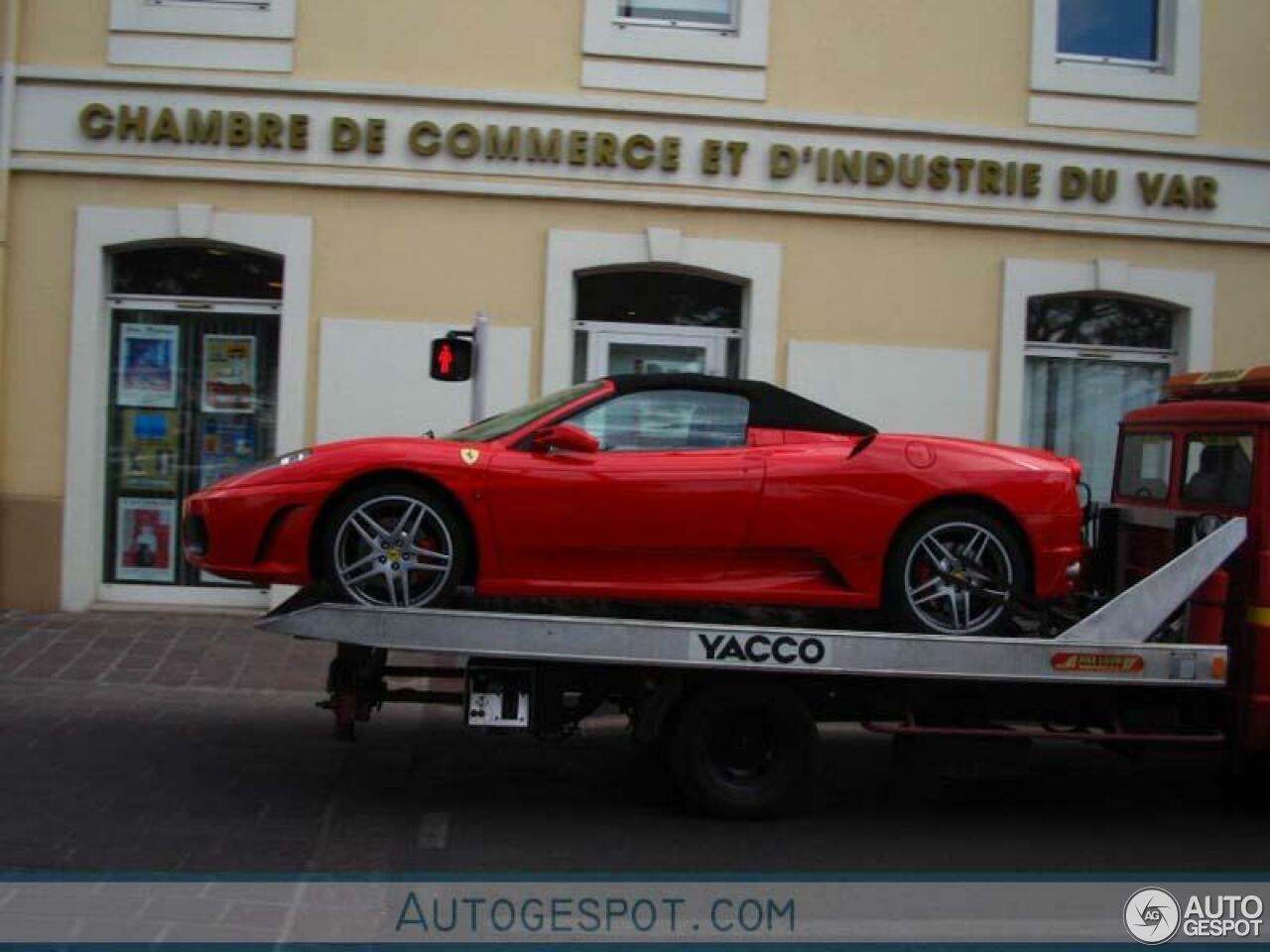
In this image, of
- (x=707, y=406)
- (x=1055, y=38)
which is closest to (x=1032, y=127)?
(x=1055, y=38)

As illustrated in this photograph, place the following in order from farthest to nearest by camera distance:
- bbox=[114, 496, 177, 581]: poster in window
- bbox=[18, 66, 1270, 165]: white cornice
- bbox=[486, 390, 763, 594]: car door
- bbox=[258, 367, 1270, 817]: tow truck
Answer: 1. bbox=[114, 496, 177, 581]: poster in window
2. bbox=[18, 66, 1270, 165]: white cornice
3. bbox=[486, 390, 763, 594]: car door
4. bbox=[258, 367, 1270, 817]: tow truck

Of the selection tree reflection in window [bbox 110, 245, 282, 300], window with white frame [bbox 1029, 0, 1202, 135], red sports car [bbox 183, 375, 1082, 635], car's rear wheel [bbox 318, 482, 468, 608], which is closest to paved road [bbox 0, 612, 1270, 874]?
red sports car [bbox 183, 375, 1082, 635]

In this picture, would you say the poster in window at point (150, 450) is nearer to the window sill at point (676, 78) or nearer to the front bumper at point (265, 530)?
the window sill at point (676, 78)

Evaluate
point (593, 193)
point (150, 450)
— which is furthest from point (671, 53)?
point (150, 450)

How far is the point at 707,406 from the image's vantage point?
639 cm

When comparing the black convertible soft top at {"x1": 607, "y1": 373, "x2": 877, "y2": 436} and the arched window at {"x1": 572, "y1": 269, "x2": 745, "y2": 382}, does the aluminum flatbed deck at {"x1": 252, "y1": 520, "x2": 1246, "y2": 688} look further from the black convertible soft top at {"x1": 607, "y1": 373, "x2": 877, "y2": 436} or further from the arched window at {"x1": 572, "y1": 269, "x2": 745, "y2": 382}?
the arched window at {"x1": 572, "y1": 269, "x2": 745, "y2": 382}

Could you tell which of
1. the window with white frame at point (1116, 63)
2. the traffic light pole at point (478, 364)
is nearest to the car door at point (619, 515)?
the traffic light pole at point (478, 364)

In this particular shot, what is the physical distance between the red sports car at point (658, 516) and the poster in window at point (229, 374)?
5.16 metres

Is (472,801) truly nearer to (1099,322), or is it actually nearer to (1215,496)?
(1215,496)

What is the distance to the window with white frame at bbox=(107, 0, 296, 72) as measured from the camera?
35.1 feet

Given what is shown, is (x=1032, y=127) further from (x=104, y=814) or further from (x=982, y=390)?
(x=104, y=814)

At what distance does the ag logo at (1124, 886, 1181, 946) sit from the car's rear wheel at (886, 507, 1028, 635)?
4.33 ft

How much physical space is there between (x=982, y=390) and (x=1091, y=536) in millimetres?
4104

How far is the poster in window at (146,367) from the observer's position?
11.0 m
